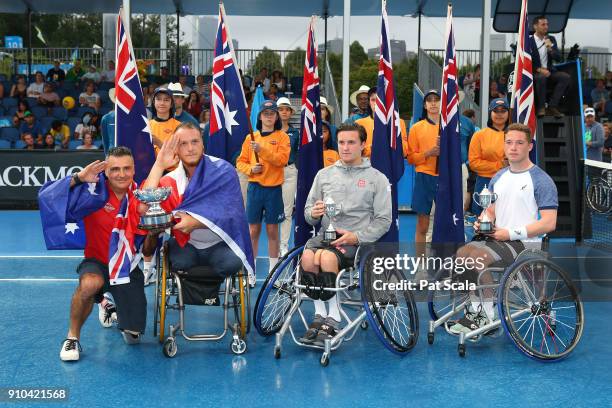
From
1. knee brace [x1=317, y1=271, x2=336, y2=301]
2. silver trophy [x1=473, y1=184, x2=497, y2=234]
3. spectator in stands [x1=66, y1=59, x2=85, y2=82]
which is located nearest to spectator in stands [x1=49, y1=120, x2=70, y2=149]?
spectator in stands [x1=66, y1=59, x2=85, y2=82]

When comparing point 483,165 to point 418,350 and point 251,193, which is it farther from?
point 418,350

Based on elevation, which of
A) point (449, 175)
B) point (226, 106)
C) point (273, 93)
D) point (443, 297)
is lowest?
point (443, 297)

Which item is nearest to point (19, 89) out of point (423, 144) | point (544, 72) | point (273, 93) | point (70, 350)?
point (273, 93)

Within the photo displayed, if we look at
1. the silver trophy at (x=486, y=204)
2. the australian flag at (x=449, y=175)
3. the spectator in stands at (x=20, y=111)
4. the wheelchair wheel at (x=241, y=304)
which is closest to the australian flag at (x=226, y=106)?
the australian flag at (x=449, y=175)

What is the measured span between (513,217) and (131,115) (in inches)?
132

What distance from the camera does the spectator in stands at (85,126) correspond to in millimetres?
16359

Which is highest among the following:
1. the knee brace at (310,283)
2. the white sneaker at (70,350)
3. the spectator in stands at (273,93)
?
the spectator in stands at (273,93)

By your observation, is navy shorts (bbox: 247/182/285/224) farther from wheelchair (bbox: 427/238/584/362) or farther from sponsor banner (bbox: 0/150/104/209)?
sponsor banner (bbox: 0/150/104/209)

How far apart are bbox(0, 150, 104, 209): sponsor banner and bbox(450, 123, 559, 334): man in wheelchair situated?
30.7 ft

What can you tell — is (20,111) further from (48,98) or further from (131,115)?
(131,115)

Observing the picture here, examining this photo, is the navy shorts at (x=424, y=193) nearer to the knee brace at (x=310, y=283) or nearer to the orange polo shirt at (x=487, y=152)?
the orange polo shirt at (x=487, y=152)

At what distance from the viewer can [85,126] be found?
54.4 ft

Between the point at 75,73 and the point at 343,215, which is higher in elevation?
the point at 75,73

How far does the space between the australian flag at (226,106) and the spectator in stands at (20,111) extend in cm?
1076
